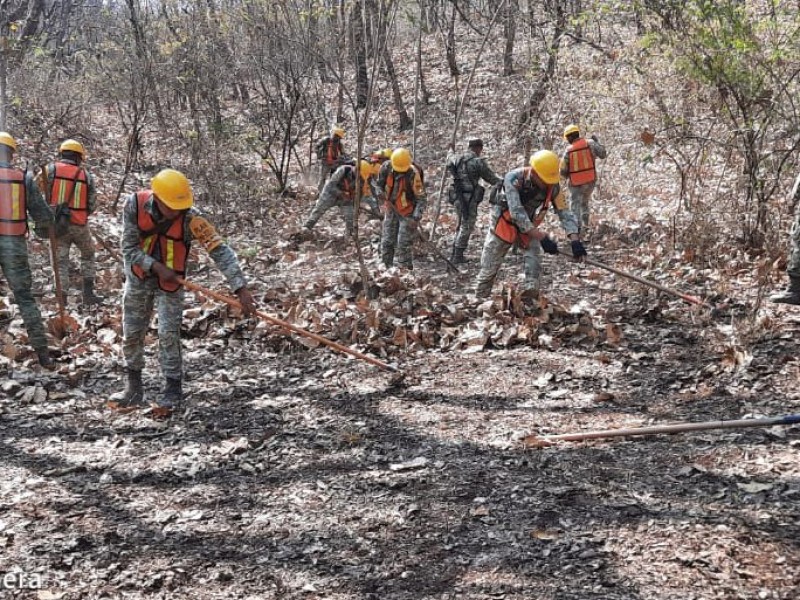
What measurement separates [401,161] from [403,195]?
1.54 feet

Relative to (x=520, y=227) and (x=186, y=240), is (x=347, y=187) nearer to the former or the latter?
(x=520, y=227)

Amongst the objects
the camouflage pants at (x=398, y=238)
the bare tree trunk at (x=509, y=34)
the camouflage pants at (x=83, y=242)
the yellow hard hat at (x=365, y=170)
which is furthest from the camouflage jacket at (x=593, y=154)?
the camouflage pants at (x=83, y=242)

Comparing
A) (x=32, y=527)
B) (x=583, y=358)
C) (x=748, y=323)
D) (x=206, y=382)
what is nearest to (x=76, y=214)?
(x=206, y=382)

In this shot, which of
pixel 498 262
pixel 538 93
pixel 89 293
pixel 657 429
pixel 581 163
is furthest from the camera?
pixel 538 93

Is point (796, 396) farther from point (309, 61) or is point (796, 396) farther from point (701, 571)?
point (309, 61)

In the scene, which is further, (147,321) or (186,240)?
(147,321)

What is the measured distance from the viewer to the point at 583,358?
619 centimetres

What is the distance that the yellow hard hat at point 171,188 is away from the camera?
493 centimetres

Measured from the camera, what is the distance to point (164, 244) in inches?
207

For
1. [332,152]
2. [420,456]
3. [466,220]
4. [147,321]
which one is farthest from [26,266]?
[332,152]

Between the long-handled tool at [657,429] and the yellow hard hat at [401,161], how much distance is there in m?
5.81

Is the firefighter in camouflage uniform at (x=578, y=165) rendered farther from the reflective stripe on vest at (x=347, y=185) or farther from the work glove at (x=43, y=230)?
the work glove at (x=43, y=230)

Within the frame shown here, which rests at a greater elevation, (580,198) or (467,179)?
(467,179)

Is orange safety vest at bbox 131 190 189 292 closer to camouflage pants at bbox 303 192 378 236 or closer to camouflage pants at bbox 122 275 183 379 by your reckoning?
camouflage pants at bbox 122 275 183 379
